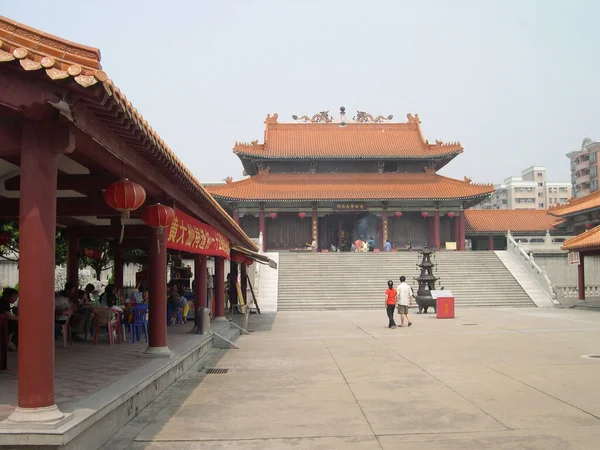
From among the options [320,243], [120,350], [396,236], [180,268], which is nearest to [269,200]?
[320,243]

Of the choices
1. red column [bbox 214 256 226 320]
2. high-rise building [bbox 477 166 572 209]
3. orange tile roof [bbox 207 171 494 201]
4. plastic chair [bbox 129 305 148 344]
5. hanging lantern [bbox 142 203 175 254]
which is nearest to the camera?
hanging lantern [bbox 142 203 175 254]

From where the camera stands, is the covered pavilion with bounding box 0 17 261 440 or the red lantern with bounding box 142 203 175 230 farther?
the red lantern with bounding box 142 203 175 230

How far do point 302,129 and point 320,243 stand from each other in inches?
332

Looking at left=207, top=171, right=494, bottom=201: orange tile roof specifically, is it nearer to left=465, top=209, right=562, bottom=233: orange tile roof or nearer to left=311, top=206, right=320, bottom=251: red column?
left=311, top=206, right=320, bottom=251: red column

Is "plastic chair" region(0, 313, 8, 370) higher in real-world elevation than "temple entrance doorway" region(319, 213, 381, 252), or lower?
lower

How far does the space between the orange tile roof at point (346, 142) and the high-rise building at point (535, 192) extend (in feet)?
183

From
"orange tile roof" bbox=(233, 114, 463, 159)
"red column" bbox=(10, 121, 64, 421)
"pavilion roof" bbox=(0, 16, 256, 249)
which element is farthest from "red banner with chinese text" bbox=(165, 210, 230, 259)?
"orange tile roof" bbox=(233, 114, 463, 159)

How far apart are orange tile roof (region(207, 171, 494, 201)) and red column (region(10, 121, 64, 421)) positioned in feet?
97.5

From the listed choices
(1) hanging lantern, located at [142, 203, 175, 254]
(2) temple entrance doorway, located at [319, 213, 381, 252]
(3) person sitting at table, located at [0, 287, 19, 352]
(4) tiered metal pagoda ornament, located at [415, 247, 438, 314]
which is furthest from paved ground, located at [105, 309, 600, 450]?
(2) temple entrance doorway, located at [319, 213, 381, 252]

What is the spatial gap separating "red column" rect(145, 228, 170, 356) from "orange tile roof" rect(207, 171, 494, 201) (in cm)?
2574

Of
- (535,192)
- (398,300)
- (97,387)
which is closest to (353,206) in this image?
(398,300)

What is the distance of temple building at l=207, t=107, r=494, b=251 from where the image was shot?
3591 centimetres

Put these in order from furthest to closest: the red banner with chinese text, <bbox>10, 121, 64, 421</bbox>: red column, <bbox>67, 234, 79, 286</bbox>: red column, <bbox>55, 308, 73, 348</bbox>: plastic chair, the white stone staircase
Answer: the white stone staircase < <bbox>67, 234, 79, 286</bbox>: red column < <bbox>55, 308, 73, 348</bbox>: plastic chair < the red banner with chinese text < <bbox>10, 121, 64, 421</bbox>: red column

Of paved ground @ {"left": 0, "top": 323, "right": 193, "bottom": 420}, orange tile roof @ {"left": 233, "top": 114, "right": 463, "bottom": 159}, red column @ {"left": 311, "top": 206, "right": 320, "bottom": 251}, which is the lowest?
paved ground @ {"left": 0, "top": 323, "right": 193, "bottom": 420}
